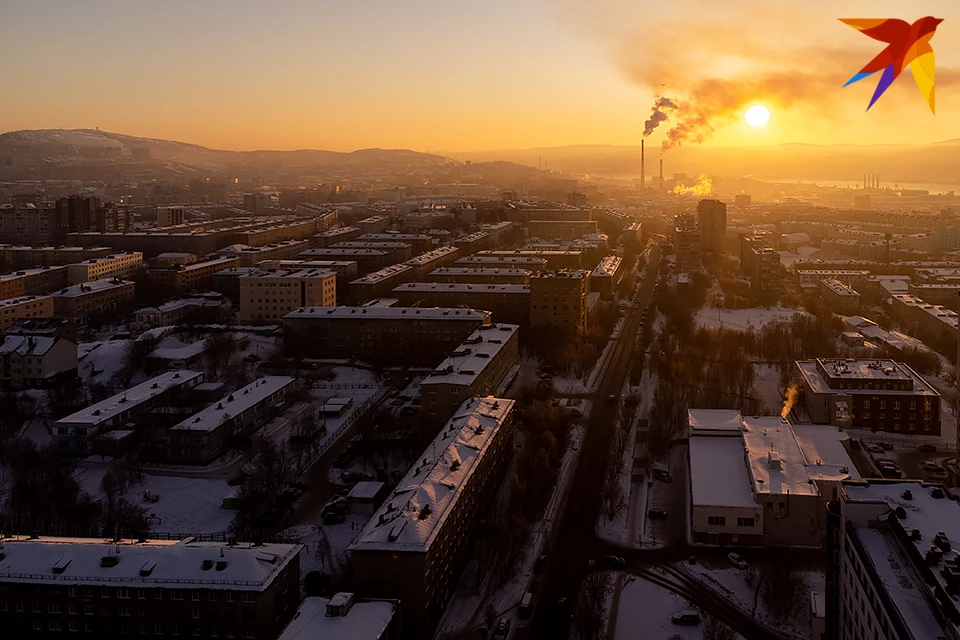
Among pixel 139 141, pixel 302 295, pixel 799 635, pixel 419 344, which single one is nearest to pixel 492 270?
pixel 302 295

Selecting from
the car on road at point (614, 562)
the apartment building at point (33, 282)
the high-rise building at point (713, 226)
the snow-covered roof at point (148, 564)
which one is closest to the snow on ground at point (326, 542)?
the snow-covered roof at point (148, 564)

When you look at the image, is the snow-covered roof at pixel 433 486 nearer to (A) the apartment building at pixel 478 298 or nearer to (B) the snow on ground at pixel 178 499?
(B) the snow on ground at pixel 178 499

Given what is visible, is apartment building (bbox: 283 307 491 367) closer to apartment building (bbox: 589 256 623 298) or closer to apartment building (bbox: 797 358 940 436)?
apartment building (bbox: 797 358 940 436)

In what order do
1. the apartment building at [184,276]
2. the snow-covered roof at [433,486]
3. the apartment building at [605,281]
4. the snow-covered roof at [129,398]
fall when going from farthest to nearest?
the apartment building at [184,276]
the apartment building at [605,281]
the snow-covered roof at [129,398]
the snow-covered roof at [433,486]

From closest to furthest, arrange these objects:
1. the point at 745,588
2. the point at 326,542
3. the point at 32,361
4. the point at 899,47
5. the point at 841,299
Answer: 1. the point at 899,47
2. the point at 745,588
3. the point at 326,542
4. the point at 32,361
5. the point at 841,299

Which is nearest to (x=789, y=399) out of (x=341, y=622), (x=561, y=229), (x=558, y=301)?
(x=558, y=301)

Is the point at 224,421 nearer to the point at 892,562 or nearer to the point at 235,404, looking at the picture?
the point at 235,404
